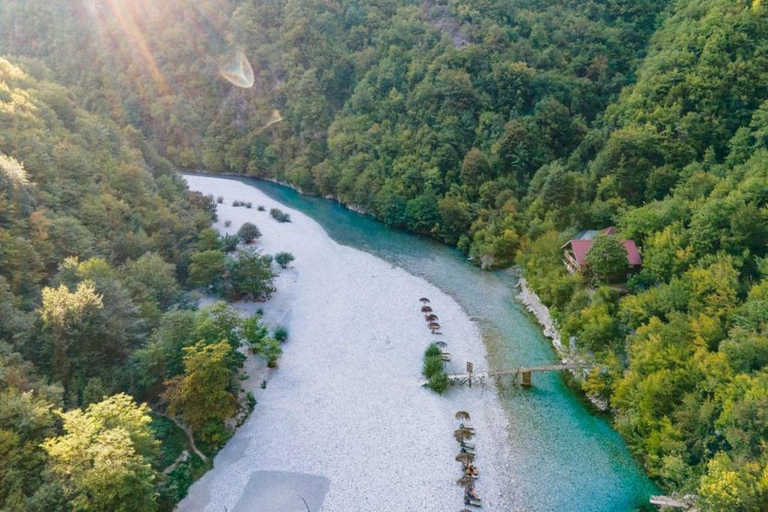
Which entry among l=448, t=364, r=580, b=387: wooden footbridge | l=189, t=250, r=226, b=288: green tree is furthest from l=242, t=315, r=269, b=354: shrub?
l=448, t=364, r=580, b=387: wooden footbridge

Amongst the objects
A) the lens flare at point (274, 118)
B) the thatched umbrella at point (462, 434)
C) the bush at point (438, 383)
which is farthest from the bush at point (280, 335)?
the lens flare at point (274, 118)

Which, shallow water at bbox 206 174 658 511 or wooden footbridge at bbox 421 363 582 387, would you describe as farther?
wooden footbridge at bbox 421 363 582 387

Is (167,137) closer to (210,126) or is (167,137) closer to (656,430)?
(210,126)

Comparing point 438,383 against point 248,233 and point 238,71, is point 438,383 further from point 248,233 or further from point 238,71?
point 238,71

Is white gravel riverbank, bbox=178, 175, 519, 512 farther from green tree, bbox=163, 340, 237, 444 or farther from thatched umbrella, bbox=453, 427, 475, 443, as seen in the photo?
green tree, bbox=163, 340, 237, 444

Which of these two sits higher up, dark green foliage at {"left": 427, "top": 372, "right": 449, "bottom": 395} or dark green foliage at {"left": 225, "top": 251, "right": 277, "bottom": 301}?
dark green foliage at {"left": 225, "top": 251, "right": 277, "bottom": 301}

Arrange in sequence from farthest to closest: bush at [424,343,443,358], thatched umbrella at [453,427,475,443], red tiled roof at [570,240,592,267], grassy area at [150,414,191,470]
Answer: red tiled roof at [570,240,592,267]
bush at [424,343,443,358]
thatched umbrella at [453,427,475,443]
grassy area at [150,414,191,470]
